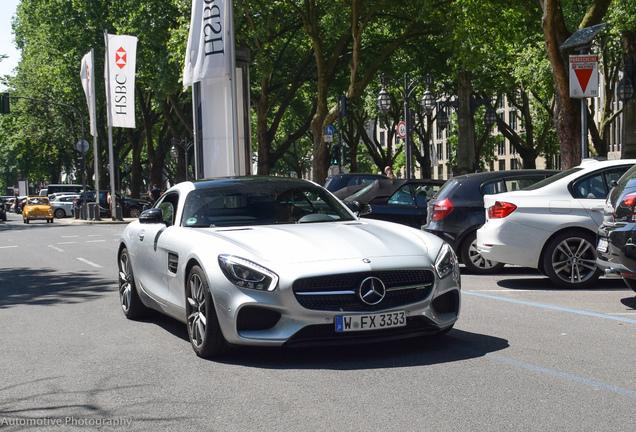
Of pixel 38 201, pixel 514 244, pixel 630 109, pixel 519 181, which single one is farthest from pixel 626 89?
pixel 38 201

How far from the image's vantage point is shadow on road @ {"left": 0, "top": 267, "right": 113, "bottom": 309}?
11.2m

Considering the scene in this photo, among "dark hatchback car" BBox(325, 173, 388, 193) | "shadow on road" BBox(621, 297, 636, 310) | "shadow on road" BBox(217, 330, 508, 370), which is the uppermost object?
"dark hatchback car" BBox(325, 173, 388, 193)

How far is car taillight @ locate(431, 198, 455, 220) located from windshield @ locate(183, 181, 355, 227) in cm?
500

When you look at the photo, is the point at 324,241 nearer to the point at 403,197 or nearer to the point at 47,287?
the point at 47,287

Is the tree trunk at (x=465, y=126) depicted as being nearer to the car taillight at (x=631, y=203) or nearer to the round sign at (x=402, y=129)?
the round sign at (x=402, y=129)

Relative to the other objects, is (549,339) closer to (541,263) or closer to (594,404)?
(594,404)

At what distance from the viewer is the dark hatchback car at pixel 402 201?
15781 millimetres

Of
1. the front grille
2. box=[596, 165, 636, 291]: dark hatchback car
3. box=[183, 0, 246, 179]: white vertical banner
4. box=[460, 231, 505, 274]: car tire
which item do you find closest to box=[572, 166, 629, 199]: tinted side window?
box=[596, 165, 636, 291]: dark hatchback car

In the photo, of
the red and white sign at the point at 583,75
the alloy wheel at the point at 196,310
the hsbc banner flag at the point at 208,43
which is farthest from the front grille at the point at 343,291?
the hsbc banner flag at the point at 208,43

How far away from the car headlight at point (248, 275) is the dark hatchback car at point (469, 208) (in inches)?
274

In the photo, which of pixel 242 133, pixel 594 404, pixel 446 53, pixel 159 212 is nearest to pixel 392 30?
pixel 446 53

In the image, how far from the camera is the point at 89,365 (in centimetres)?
663

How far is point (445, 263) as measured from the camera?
6.78 meters

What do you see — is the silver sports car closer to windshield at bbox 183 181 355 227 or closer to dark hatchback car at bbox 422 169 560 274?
windshield at bbox 183 181 355 227
